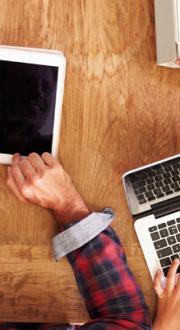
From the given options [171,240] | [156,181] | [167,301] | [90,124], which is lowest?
[167,301]

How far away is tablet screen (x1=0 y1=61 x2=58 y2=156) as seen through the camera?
786 millimetres

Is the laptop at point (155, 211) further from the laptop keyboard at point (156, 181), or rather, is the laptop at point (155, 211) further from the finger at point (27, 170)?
the finger at point (27, 170)

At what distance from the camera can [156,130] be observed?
86 cm

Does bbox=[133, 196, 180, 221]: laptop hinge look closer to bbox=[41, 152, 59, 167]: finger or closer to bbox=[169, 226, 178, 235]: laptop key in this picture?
bbox=[169, 226, 178, 235]: laptop key

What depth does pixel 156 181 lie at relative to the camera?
88 centimetres

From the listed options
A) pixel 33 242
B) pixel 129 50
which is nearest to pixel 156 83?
pixel 129 50

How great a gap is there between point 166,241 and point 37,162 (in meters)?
0.30

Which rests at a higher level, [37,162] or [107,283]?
[37,162]

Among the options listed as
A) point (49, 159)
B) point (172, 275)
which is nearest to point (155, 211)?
point (172, 275)

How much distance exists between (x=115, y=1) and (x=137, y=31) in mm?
75

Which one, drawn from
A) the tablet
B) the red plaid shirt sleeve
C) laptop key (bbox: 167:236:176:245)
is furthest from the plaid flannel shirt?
the tablet

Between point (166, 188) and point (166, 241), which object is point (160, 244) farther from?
point (166, 188)

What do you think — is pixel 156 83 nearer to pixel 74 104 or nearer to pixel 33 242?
pixel 74 104

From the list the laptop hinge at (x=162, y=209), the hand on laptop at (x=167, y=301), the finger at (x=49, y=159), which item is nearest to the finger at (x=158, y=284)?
the hand on laptop at (x=167, y=301)
